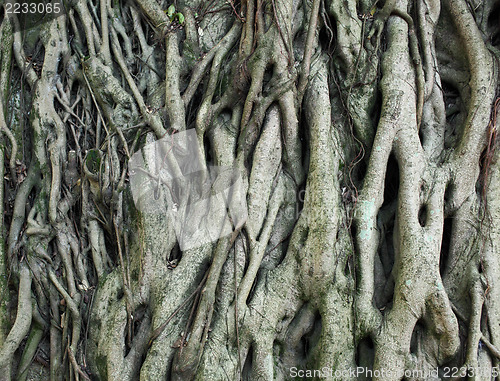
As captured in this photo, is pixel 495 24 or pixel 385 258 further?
pixel 495 24

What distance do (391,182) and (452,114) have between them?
744 millimetres

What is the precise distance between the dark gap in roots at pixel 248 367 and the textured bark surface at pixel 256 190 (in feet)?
0.05

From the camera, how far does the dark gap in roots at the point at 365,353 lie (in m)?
2.65

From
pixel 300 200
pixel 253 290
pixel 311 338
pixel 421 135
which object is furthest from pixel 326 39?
pixel 311 338

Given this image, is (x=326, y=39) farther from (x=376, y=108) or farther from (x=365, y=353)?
(x=365, y=353)

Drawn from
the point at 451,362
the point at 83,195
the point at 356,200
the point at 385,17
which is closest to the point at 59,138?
the point at 83,195

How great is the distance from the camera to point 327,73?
3227 millimetres

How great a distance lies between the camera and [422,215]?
296 cm

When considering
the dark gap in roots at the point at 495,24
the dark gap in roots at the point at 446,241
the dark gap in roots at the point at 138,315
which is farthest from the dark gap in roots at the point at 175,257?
the dark gap in roots at the point at 495,24

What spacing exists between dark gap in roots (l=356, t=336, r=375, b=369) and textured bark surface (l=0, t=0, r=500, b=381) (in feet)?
0.07

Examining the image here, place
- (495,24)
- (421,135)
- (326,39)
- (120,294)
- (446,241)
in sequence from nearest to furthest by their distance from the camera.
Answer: (120,294) → (446,241) → (421,135) → (326,39) → (495,24)

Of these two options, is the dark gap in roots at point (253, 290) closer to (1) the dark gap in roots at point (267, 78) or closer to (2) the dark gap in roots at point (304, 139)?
(2) the dark gap in roots at point (304, 139)

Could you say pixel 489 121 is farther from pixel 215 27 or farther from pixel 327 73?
pixel 215 27

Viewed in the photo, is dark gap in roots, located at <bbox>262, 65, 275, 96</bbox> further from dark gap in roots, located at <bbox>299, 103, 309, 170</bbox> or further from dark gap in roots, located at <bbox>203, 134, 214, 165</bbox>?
dark gap in roots, located at <bbox>203, 134, 214, 165</bbox>
